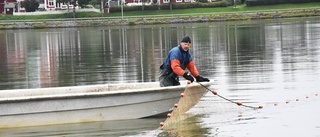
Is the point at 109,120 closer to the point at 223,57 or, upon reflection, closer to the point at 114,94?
the point at 114,94

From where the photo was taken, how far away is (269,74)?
27594 millimetres

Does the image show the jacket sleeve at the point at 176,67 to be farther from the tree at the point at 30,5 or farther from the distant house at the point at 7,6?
the distant house at the point at 7,6

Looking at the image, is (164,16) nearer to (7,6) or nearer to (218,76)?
(7,6)

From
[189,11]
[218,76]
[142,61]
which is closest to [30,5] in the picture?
[189,11]

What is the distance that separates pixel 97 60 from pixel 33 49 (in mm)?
15134

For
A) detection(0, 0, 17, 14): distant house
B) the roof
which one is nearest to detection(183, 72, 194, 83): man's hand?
detection(0, 0, 17, 14): distant house

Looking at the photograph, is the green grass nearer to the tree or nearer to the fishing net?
the tree

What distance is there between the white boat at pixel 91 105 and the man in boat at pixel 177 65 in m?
0.33

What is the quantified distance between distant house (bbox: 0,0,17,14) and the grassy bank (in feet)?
32.0

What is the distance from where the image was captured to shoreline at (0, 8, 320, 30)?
95312 millimetres

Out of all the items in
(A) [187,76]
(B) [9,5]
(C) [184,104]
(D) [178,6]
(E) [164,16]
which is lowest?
(C) [184,104]

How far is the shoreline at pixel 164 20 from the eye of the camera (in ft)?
313

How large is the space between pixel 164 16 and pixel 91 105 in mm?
85187

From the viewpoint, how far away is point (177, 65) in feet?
58.1
